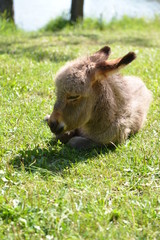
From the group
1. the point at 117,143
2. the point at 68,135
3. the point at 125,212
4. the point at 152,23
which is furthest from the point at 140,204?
the point at 152,23

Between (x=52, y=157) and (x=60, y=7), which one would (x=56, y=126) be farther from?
(x=60, y=7)

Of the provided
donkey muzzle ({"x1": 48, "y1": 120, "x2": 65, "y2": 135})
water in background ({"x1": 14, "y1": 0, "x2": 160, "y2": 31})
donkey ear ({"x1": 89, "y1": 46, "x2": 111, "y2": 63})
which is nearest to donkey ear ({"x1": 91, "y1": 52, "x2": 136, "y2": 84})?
donkey ear ({"x1": 89, "y1": 46, "x2": 111, "y2": 63})

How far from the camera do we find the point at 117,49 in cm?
999

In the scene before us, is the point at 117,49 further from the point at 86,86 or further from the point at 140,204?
the point at 140,204

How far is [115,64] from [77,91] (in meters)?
0.55

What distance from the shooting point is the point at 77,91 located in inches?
174

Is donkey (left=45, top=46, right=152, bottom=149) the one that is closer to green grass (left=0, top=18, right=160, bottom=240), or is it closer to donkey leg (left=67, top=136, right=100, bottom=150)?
donkey leg (left=67, top=136, right=100, bottom=150)

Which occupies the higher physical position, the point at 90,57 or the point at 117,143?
the point at 90,57

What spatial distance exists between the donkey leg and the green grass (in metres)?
0.10

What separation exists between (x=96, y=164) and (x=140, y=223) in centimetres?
114

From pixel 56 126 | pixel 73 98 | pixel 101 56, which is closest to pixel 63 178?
pixel 56 126

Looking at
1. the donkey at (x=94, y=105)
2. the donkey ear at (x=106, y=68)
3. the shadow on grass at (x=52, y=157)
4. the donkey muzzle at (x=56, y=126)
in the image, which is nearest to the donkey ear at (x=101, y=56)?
the donkey at (x=94, y=105)

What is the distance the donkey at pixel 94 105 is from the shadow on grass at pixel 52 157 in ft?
0.39

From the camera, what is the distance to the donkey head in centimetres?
440
